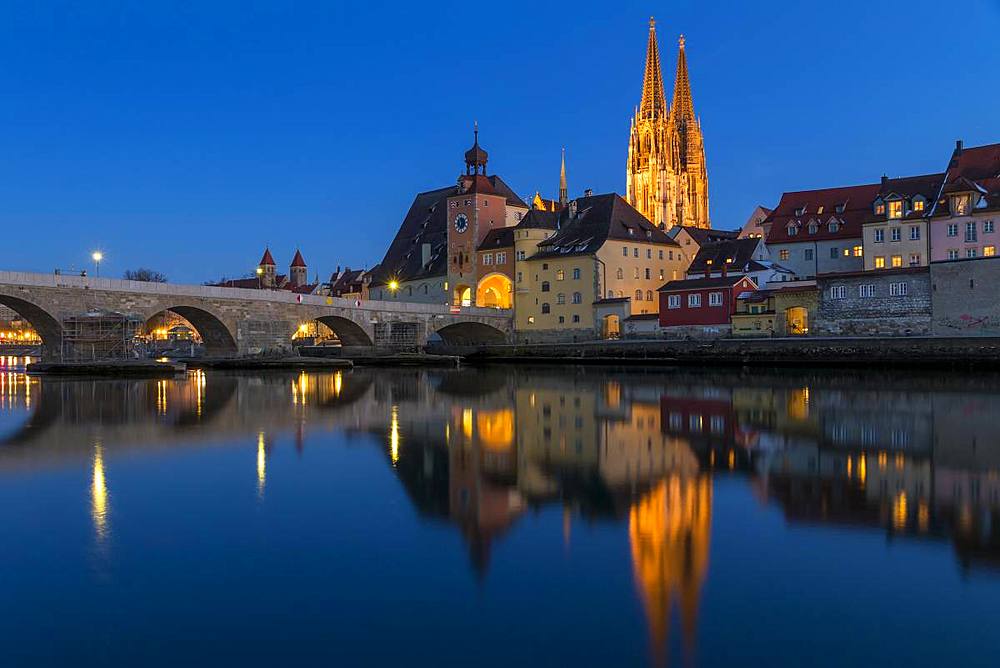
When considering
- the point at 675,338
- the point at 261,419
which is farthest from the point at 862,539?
the point at 675,338

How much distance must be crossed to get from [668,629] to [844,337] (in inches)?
1597

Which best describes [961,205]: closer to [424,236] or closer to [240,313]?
[240,313]

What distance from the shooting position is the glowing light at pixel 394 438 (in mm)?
15156

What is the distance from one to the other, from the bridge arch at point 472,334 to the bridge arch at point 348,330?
706 cm

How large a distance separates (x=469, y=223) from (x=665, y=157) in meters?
43.9

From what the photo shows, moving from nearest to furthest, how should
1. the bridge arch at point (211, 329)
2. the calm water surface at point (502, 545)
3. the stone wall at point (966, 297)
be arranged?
the calm water surface at point (502, 545) → the stone wall at point (966, 297) → the bridge arch at point (211, 329)

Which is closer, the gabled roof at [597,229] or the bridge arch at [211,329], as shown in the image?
the bridge arch at [211,329]

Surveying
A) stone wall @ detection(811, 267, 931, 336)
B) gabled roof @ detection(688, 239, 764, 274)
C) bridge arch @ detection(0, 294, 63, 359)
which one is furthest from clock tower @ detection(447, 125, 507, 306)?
bridge arch @ detection(0, 294, 63, 359)

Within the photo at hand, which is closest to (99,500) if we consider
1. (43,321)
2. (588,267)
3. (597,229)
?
(43,321)

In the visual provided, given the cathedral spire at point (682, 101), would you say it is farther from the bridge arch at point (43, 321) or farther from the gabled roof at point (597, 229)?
the bridge arch at point (43, 321)

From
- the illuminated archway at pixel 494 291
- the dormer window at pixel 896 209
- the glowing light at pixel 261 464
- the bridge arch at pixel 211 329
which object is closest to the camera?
the glowing light at pixel 261 464

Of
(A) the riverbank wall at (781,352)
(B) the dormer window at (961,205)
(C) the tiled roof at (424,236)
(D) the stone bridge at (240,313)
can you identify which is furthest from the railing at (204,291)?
(B) the dormer window at (961,205)

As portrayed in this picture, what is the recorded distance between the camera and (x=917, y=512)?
33.3 ft

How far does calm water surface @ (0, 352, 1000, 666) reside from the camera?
638 centimetres
